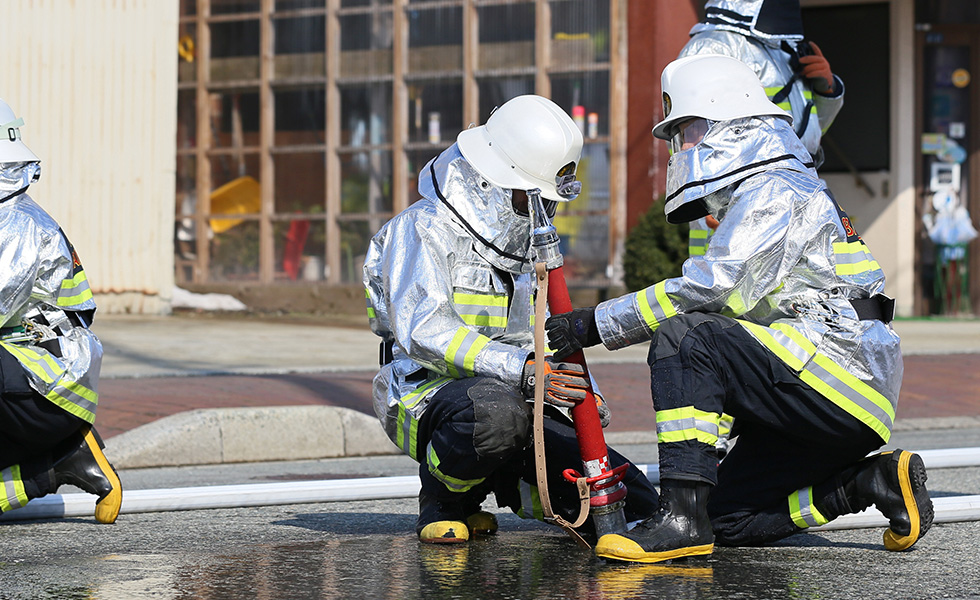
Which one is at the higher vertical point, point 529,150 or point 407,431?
point 529,150

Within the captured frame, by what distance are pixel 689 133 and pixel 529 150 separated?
1.46 ft

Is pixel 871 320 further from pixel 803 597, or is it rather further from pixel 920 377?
pixel 920 377

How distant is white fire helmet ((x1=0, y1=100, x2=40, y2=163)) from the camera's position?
410 cm

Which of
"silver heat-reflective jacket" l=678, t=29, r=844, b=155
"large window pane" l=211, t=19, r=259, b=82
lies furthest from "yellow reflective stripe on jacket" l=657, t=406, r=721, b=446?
"large window pane" l=211, t=19, r=259, b=82

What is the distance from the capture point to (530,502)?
12.6ft

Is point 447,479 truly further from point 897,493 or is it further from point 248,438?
point 248,438

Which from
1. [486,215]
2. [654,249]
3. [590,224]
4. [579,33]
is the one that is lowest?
[486,215]

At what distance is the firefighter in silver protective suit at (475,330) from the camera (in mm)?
3518

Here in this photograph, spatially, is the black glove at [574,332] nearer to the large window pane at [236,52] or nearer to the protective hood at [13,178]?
the protective hood at [13,178]

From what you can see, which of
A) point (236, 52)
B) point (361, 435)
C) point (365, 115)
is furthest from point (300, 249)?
point (361, 435)

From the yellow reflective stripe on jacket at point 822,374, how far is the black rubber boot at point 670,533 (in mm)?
383

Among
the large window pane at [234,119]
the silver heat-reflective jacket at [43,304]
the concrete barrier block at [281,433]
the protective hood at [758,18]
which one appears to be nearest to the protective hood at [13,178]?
the silver heat-reflective jacket at [43,304]

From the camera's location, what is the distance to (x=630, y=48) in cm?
1255

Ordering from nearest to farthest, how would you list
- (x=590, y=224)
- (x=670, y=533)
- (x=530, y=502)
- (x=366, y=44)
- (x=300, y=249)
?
1. (x=670, y=533)
2. (x=530, y=502)
3. (x=590, y=224)
4. (x=366, y=44)
5. (x=300, y=249)
